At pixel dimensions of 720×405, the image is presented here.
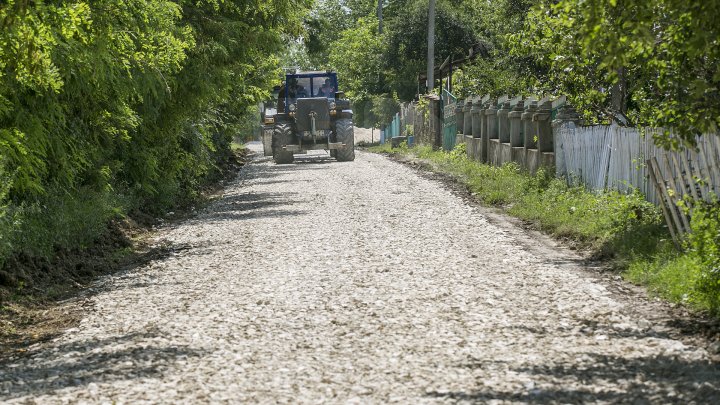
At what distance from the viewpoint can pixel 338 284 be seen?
11.7 metres

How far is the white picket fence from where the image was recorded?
11695 millimetres

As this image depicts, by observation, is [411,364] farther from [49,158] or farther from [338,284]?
[49,158]

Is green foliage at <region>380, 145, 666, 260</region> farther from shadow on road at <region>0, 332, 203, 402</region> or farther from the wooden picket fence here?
shadow on road at <region>0, 332, 203, 402</region>

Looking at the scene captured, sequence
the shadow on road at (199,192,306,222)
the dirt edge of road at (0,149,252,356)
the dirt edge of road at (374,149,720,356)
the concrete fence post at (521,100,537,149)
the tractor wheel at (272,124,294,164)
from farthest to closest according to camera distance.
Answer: the tractor wheel at (272,124,294,164), the concrete fence post at (521,100,537,149), the shadow on road at (199,192,306,222), the dirt edge of road at (0,149,252,356), the dirt edge of road at (374,149,720,356)

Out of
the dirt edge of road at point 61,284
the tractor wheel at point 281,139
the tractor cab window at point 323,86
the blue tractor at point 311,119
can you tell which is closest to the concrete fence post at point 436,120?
the blue tractor at point 311,119

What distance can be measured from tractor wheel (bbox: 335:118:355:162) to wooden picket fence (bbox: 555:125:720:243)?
19871mm

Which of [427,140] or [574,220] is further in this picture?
[427,140]

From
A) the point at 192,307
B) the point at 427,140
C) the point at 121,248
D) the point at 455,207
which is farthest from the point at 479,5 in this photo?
the point at 192,307

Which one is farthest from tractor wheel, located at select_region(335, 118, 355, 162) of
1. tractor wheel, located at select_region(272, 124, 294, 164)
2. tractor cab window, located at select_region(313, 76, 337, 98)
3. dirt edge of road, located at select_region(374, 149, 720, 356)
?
dirt edge of road, located at select_region(374, 149, 720, 356)

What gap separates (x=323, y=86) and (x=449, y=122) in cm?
485

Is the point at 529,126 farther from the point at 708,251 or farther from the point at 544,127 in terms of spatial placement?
the point at 708,251

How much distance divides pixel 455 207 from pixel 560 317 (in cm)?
1073

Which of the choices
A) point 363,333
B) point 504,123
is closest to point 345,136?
point 504,123

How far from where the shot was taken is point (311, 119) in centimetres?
4025
